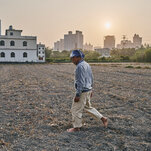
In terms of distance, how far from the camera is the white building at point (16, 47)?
169 feet

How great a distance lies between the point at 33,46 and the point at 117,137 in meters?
52.2

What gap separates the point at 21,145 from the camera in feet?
11.8

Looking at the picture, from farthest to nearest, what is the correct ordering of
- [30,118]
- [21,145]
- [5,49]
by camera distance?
[5,49]
[30,118]
[21,145]

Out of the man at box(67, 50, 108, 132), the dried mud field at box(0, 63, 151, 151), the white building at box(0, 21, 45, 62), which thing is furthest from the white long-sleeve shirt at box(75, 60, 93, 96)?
the white building at box(0, 21, 45, 62)

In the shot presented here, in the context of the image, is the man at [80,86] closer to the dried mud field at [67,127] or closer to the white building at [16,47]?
the dried mud field at [67,127]

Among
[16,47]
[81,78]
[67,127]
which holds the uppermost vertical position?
[16,47]

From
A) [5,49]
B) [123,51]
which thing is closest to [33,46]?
[5,49]

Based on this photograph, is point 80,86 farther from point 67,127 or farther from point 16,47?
point 16,47

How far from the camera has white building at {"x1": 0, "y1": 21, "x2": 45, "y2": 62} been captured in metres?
51.4

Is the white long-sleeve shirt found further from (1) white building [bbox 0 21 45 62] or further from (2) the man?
(1) white building [bbox 0 21 45 62]

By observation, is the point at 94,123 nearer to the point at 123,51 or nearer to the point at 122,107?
the point at 122,107

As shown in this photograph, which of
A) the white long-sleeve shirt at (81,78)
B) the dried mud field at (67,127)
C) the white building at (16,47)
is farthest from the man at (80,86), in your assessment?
the white building at (16,47)

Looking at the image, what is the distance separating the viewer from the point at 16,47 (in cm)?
5253

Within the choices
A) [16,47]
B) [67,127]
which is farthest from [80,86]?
Answer: [16,47]
